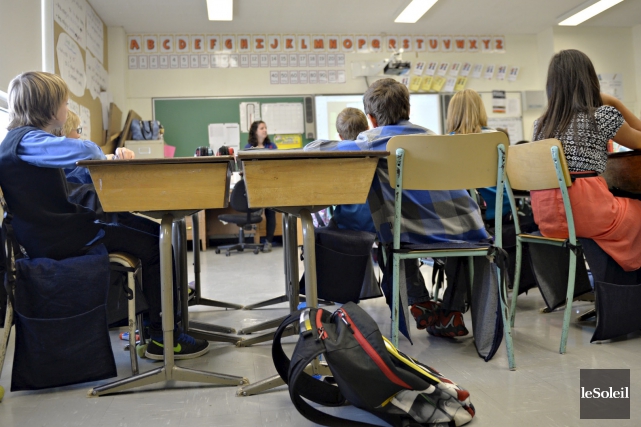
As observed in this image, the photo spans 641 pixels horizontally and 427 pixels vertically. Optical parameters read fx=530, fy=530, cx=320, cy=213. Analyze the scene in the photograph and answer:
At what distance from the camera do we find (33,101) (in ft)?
5.46

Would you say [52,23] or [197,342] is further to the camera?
[52,23]

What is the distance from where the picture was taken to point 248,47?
6.81 meters

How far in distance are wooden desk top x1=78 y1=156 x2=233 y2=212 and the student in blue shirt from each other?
0.11 metres

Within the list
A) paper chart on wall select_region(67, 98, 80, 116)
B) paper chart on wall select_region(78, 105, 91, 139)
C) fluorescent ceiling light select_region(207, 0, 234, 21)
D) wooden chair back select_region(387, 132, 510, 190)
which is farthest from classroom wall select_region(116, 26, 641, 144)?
wooden chair back select_region(387, 132, 510, 190)

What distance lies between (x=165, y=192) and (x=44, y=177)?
41 cm

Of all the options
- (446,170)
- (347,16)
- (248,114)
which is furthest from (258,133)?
(446,170)

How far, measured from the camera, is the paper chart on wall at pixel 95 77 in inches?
215

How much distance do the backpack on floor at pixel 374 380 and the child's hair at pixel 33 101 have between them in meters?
1.08

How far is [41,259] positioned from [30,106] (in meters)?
0.48

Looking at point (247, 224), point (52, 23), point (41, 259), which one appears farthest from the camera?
point (247, 224)

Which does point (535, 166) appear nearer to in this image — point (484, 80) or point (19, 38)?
point (19, 38)

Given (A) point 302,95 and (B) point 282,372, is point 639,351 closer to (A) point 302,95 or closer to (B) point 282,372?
(B) point 282,372

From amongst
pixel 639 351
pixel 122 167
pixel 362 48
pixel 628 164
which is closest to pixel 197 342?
pixel 122 167

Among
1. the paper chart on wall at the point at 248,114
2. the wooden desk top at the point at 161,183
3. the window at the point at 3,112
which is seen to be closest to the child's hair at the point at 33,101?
the wooden desk top at the point at 161,183
